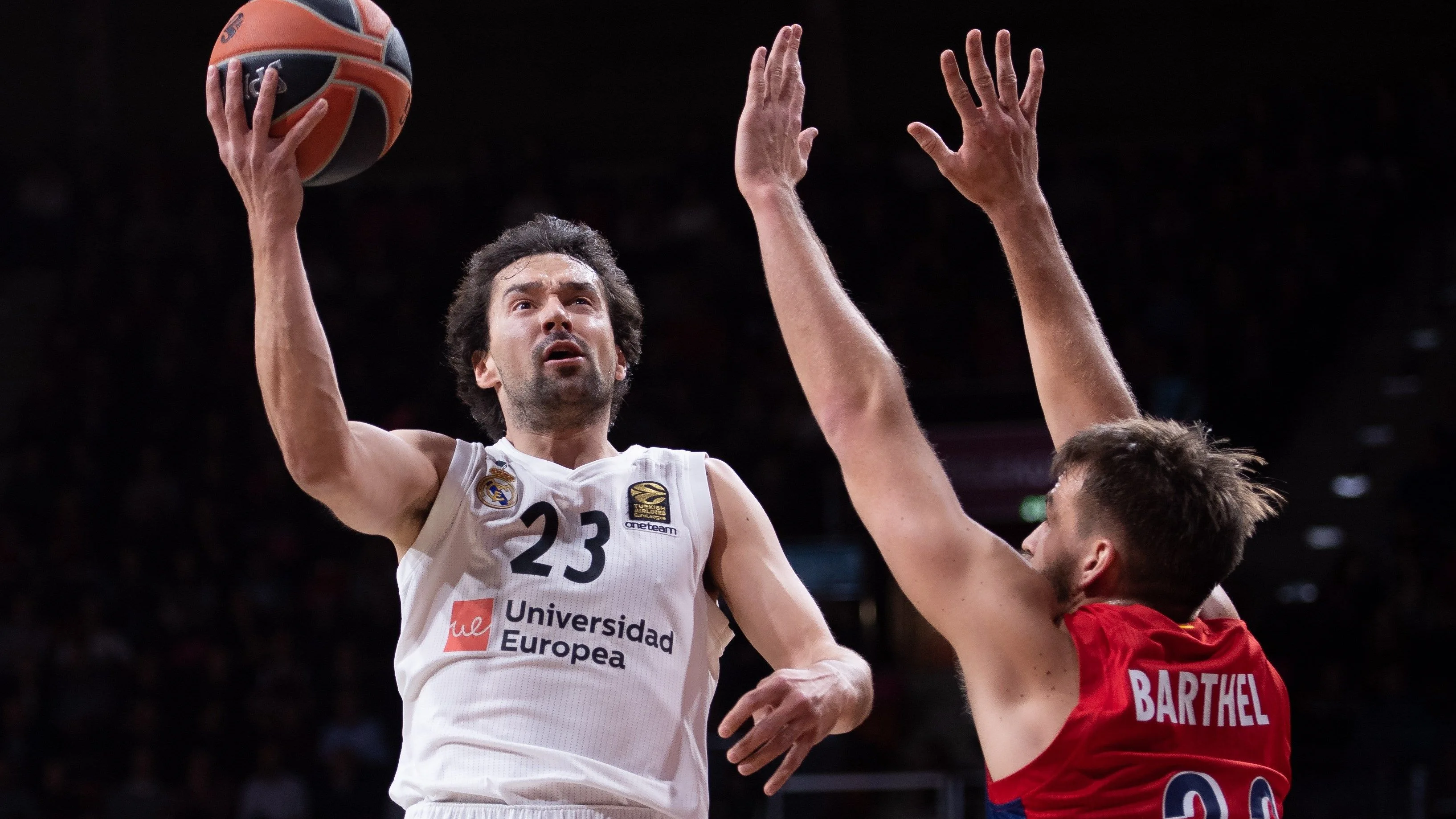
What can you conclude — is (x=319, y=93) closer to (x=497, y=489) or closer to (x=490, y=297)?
(x=490, y=297)

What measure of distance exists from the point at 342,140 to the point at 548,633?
1216 millimetres

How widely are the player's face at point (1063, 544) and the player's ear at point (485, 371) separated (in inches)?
65.1

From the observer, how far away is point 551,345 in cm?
356

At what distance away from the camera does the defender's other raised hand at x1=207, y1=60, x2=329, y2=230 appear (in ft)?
9.53

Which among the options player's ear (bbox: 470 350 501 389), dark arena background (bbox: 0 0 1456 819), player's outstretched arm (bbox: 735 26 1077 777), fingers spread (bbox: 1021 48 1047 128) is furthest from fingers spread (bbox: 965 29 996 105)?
dark arena background (bbox: 0 0 1456 819)

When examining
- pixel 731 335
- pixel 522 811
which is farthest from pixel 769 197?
pixel 731 335

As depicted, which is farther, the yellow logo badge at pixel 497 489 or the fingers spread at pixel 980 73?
the yellow logo badge at pixel 497 489

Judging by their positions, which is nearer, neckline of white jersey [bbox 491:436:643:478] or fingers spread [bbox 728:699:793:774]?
fingers spread [bbox 728:699:793:774]

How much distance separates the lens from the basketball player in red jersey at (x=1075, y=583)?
230 cm

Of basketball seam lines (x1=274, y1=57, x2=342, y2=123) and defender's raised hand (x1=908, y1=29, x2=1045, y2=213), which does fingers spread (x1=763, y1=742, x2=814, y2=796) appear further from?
basketball seam lines (x1=274, y1=57, x2=342, y2=123)

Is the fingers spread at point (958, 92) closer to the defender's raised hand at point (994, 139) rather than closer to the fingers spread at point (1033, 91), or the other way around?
the defender's raised hand at point (994, 139)

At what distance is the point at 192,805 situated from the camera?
8.99 metres

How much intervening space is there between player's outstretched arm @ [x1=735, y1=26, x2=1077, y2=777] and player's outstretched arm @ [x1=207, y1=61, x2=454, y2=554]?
99cm

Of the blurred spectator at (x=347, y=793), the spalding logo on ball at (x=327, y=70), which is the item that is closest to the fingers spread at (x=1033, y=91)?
the spalding logo on ball at (x=327, y=70)
